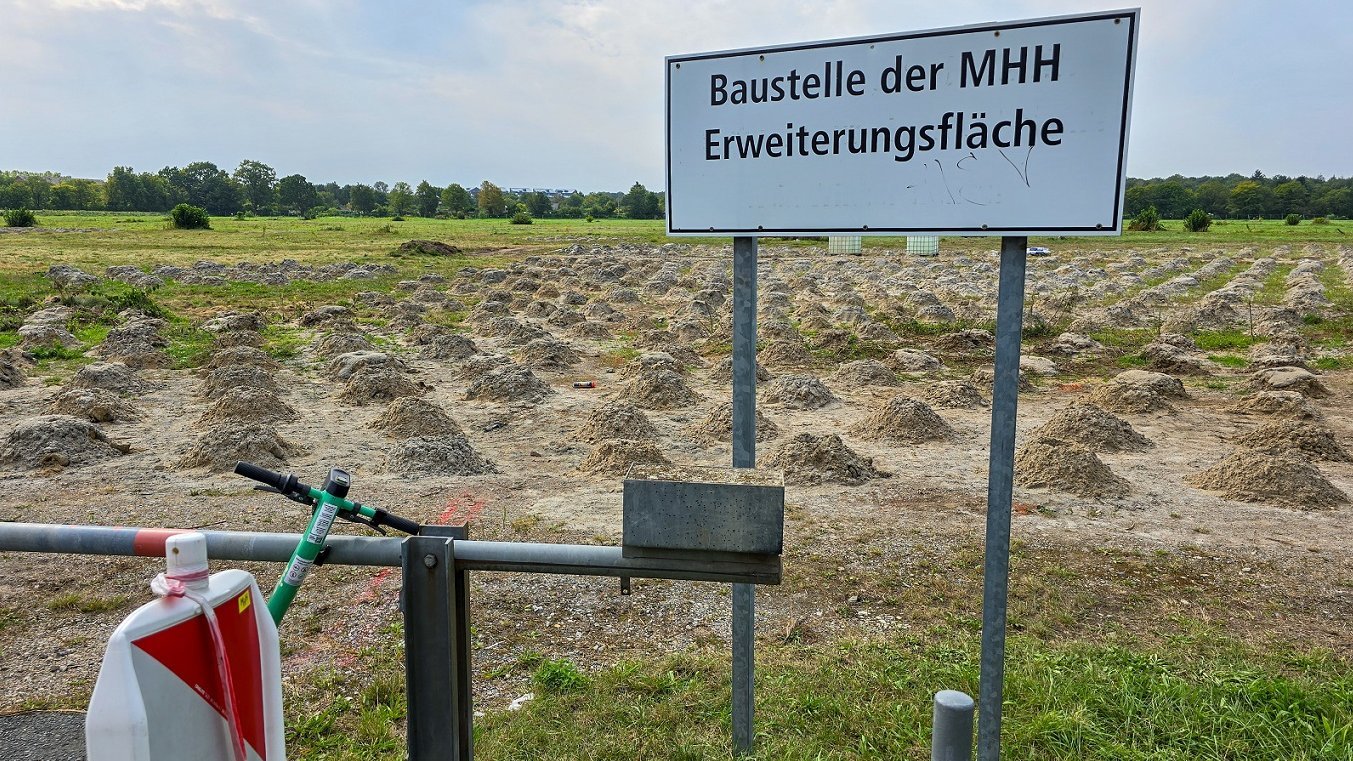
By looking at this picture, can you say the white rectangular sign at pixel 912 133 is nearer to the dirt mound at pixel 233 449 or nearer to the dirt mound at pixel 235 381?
the dirt mound at pixel 233 449

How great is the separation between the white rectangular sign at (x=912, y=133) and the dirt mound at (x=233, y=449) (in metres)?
7.78

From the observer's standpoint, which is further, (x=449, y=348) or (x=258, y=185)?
(x=258, y=185)

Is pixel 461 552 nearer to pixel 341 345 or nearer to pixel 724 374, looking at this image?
pixel 724 374

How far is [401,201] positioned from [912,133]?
127966 millimetres

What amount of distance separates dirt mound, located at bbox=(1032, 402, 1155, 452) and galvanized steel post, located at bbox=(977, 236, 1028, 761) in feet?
25.3

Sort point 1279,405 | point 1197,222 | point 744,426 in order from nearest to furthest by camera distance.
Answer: point 744,426
point 1279,405
point 1197,222

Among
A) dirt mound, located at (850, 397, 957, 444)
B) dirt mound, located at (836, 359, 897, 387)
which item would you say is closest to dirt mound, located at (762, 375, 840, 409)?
dirt mound, located at (836, 359, 897, 387)

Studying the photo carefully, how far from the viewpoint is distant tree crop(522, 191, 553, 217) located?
116m

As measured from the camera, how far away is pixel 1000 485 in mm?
2783

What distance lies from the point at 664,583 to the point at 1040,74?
4.33 m

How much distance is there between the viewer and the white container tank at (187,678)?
1.52 metres

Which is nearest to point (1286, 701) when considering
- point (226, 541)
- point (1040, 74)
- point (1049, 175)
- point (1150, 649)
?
point (1150, 649)

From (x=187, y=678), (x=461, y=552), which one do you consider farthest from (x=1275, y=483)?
(x=187, y=678)

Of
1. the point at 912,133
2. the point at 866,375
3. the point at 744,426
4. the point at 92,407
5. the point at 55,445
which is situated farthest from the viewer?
the point at 866,375
